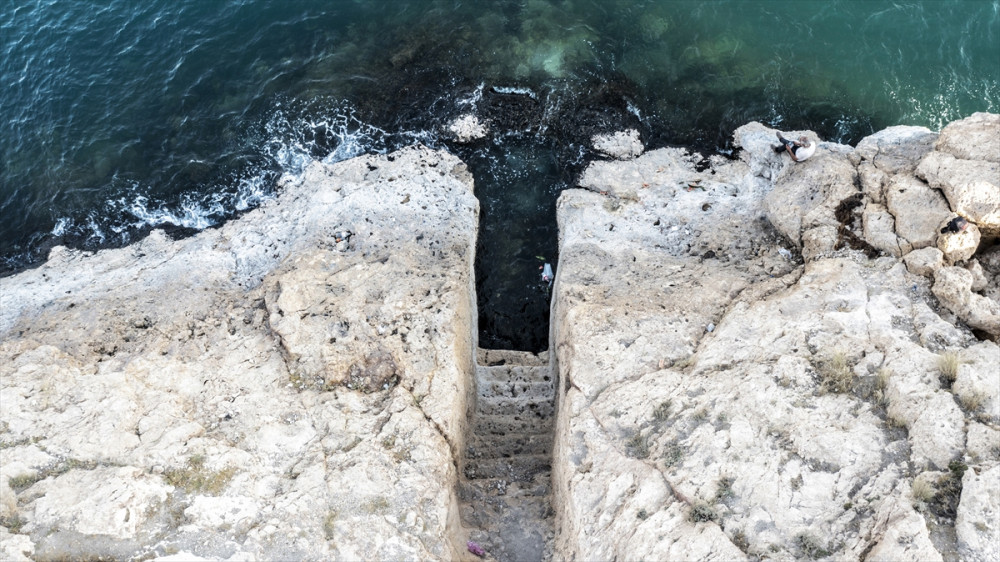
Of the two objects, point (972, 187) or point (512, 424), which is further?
point (512, 424)

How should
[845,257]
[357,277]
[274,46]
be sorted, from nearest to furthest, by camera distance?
[845,257]
[357,277]
[274,46]

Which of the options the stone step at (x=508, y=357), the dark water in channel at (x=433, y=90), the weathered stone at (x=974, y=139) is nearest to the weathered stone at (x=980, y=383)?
the weathered stone at (x=974, y=139)

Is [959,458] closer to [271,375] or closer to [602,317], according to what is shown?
[602,317]

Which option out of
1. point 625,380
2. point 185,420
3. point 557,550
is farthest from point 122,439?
point 625,380

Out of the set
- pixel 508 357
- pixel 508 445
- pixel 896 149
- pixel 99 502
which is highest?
pixel 896 149

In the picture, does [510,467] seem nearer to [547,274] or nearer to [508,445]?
[508,445]

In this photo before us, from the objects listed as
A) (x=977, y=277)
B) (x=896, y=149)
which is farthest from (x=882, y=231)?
(x=896, y=149)
